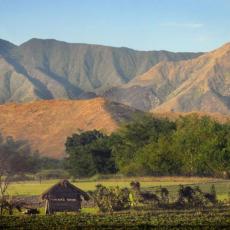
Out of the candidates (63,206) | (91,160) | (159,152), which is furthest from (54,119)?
(63,206)

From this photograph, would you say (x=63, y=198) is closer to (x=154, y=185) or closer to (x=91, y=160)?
(x=154, y=185)

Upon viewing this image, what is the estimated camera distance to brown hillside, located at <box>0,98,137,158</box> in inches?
5541

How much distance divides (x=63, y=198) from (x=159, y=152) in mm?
35402

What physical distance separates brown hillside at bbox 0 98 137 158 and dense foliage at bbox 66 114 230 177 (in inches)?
1451

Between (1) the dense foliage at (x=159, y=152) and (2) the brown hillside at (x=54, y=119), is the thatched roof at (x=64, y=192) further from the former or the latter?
(2) the brown hillside at (x=54, y=119)

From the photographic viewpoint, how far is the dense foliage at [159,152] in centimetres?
7894

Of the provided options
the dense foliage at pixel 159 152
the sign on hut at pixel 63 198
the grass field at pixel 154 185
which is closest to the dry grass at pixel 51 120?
the dense foliage at pixel 159 152

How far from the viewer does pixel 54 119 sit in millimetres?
151125

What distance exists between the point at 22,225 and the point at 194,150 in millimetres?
50016

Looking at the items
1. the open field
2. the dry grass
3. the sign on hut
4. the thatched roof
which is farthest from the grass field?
the dry grass

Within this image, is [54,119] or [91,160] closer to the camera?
[91,160]

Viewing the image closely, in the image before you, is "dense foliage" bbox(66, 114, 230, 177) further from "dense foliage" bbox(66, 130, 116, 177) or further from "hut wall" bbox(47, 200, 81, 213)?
"hut wall" bbox(47, 200, 81, 213)

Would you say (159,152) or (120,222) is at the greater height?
(159,152)

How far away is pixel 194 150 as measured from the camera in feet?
269
